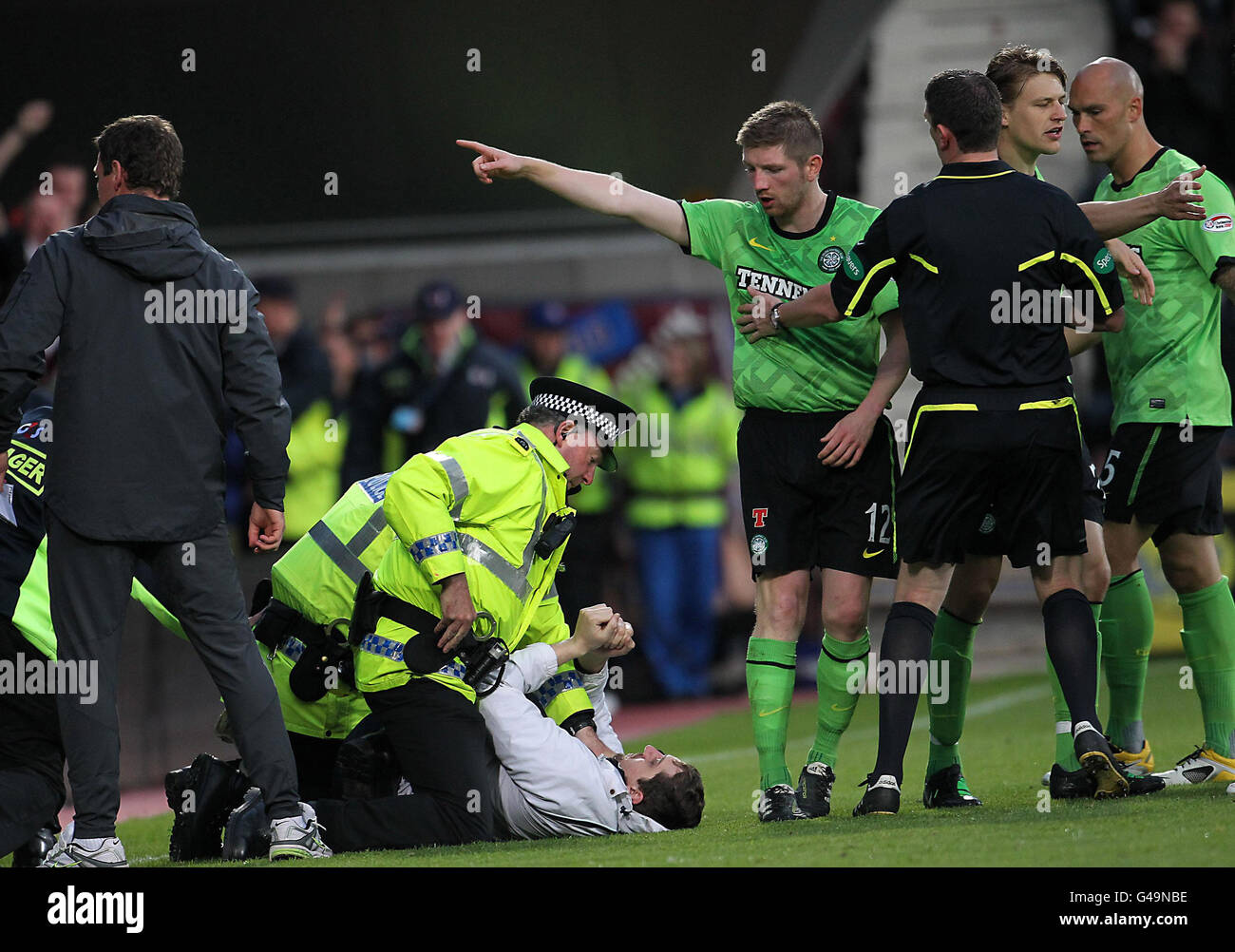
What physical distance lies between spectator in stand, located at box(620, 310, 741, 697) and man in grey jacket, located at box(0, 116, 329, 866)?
24.0 feet

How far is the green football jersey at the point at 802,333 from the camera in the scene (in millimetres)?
5258

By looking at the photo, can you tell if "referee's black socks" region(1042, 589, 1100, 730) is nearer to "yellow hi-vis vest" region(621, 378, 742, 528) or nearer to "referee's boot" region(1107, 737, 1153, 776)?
"referee's boot" region(1107, 737, 1153, 776)

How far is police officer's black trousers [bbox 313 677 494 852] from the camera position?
189 inches

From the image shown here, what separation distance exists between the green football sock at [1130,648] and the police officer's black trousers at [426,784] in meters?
2.29

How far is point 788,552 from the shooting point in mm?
5227

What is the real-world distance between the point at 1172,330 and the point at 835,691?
1.71 m

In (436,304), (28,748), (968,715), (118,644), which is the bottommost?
(968,715)

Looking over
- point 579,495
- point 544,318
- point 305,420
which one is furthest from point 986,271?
point 305,420

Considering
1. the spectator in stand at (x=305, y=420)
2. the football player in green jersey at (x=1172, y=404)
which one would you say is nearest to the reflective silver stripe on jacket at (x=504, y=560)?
the football player in green jersey at (x=1172, y=404)

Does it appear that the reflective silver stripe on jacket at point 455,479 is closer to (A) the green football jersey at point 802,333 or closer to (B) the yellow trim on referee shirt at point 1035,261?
(A) the green football jersey at point 802,333

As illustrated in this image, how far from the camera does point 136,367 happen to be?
453 centimetres

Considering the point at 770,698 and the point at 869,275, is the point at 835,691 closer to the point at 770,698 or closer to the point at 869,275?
the point at 770,698

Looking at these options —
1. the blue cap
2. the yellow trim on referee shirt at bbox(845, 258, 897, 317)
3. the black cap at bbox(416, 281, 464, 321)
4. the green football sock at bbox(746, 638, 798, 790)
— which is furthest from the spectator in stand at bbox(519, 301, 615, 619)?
→ the yellow trim on referee shirt at bbox(845, 258, 897, 317)

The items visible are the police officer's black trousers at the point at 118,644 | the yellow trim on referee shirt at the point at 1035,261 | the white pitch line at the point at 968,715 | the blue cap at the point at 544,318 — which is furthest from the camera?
the blue cap at the point at 544,318
